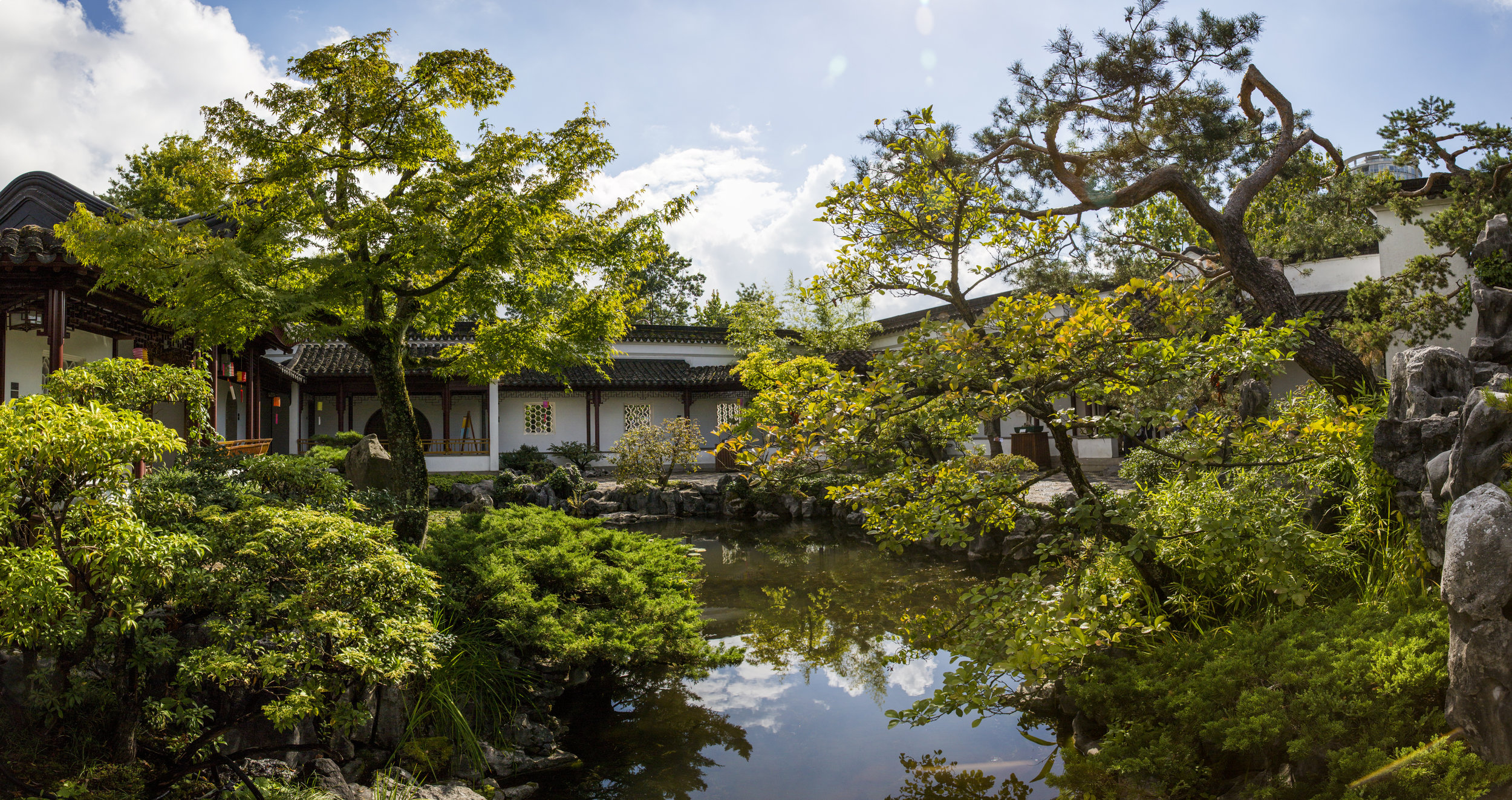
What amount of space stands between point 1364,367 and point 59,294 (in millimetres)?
10420

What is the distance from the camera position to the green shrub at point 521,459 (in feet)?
61.4

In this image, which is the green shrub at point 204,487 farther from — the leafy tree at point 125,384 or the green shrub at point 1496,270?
the green shrub at point 1496,270

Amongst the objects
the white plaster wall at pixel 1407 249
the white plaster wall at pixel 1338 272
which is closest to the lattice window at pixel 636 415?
the white plaster wall at pixel 1338 272

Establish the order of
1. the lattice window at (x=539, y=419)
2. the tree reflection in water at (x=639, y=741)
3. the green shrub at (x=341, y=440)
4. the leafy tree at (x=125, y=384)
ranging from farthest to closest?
the lattice window at (x=539, y=419), the green shrub at (x=341, y=440), the tree reflection in water at (x=639, y=741), the leafy tree at (x=125, y=384)

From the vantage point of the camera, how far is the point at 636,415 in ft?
76.7

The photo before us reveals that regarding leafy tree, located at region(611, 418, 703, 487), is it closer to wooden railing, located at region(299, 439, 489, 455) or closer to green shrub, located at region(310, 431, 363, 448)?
wooden railing, located at region(299, 439, 489, 455)

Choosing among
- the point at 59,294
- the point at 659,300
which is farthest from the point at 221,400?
the point at 659,300

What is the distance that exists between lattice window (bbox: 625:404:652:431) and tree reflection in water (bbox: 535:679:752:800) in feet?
57.1

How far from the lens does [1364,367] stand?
6270 mm

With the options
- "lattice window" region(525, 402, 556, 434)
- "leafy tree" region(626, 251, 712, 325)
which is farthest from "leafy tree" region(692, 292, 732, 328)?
"lattice window" region(525, 402, 556, 434)

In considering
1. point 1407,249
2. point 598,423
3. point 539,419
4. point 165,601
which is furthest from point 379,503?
point 539,419

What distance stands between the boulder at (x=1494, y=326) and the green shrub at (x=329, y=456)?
8470 mm

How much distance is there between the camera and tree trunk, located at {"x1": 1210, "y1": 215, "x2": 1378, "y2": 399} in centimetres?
623

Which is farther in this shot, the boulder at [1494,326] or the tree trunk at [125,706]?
the boulder at [1494,326]
